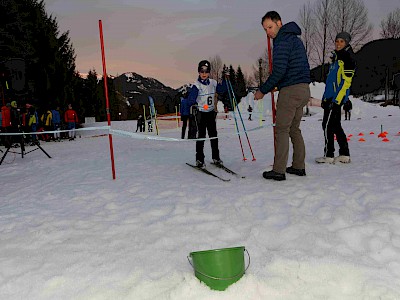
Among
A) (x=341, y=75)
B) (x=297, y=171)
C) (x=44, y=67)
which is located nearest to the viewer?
(x=297, y=171)

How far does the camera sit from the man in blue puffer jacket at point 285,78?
4609 mm

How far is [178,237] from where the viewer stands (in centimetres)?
314

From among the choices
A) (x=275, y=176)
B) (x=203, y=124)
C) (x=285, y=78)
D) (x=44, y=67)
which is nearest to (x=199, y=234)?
(x=275, y=176)

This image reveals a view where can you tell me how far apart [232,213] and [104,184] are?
101 inches

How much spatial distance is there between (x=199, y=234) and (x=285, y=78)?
8.89 feet

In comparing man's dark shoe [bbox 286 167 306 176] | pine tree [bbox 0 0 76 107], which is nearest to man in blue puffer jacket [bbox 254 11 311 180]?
man's dark shoe [bbox 286 167 306 176]

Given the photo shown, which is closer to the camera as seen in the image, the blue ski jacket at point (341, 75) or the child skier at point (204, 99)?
the blue ski jacket at point (341, 75)

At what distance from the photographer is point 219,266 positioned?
2.17m

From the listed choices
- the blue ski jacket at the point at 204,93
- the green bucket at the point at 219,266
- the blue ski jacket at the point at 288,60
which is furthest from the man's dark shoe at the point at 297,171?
the green bucket at the point at 219,266

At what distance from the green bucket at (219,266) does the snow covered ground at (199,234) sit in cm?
6

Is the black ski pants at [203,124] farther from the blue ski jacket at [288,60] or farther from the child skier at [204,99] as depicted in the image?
the blue ski jacket at [288,60]

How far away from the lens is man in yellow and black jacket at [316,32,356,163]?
550 centimetres

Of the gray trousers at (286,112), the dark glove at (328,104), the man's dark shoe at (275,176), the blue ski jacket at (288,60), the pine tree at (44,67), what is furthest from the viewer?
A: the pine tree at (44,67)

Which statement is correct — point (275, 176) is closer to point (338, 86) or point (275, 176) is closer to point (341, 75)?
point (338, 86)
